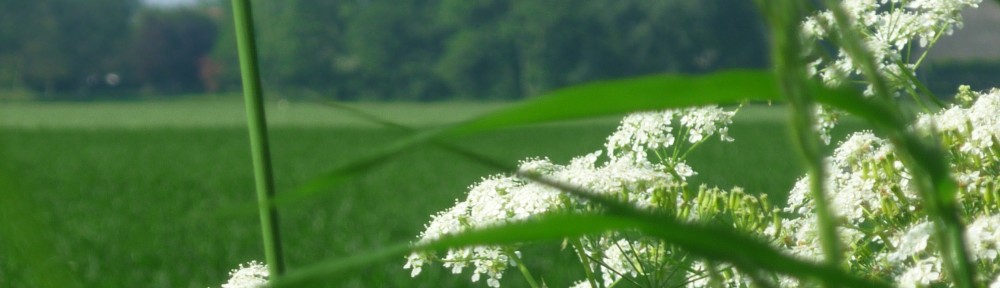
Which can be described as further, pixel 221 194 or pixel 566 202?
pixel 221 194

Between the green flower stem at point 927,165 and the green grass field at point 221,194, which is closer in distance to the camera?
the green flower stem at point 927,165

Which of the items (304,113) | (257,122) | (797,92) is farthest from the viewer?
(304,113)

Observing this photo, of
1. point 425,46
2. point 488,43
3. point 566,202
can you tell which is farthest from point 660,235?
point 425,46

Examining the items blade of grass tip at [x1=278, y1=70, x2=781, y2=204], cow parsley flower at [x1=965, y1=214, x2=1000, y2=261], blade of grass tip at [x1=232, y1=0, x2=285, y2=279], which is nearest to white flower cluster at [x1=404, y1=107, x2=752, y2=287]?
cow parsley flower at [x1=965, y1=214, x2=1000, y2=261]

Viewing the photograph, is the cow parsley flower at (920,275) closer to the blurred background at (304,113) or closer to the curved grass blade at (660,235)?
the blurred background at (304,113)

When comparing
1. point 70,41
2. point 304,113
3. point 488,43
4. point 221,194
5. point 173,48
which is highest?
point 173,48

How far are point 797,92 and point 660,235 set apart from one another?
0.15 ft

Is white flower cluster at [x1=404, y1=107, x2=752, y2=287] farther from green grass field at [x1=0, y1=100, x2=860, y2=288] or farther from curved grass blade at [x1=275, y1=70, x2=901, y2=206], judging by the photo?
curved grass blade at [x1=275, y1=70, x2=901, y2=206]

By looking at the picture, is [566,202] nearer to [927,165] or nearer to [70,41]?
[927,165]

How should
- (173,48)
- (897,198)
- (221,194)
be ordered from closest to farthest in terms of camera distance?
(897,198), (221,194), (173,48)

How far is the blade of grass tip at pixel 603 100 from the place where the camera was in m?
0.20

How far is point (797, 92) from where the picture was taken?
0.18 meters

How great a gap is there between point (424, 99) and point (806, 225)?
157 ft

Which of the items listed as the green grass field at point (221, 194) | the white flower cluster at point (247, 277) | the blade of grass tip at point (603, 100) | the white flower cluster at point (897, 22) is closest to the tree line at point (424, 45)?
the green grass field at point (221, 194)
